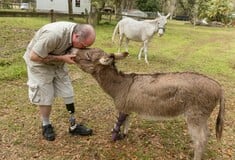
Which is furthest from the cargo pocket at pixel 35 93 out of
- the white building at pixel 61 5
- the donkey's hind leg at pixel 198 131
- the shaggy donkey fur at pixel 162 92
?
the white building at pixel 61 5

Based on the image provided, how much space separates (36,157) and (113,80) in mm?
1297

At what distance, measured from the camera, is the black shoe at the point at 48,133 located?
423cm

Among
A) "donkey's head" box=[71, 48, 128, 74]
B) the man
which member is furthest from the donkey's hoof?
"donkey's head" box=[71, 48, 128, 74]

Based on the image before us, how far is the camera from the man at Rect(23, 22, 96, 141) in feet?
11.6

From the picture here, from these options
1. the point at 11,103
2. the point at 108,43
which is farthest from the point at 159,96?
the point at 108,43

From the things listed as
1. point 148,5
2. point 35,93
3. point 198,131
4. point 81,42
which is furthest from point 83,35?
point 148,5

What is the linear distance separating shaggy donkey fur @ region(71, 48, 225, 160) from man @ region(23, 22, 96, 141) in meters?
0.17

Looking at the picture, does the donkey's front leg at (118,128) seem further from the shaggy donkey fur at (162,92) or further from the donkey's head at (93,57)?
the donkey's head at (93,57)

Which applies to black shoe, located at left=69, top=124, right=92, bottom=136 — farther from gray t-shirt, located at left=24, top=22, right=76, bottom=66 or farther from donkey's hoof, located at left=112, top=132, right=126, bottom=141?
gray t-shirt, located at left=24, top=22, right=76, bottom=66

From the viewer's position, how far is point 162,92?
3727 mm

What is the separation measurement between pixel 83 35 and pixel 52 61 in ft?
1.78

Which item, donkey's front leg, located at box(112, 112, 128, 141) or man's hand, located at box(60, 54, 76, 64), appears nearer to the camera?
man's hand, located at box(60, 54, 76, 64)

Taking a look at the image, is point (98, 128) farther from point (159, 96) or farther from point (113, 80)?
point (159, 96)

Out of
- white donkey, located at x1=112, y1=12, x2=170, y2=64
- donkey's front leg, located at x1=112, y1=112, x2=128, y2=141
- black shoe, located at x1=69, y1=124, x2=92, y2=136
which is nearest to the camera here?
donkey's front leg, located at x1=112, y1=112, x2=128, y2=141
